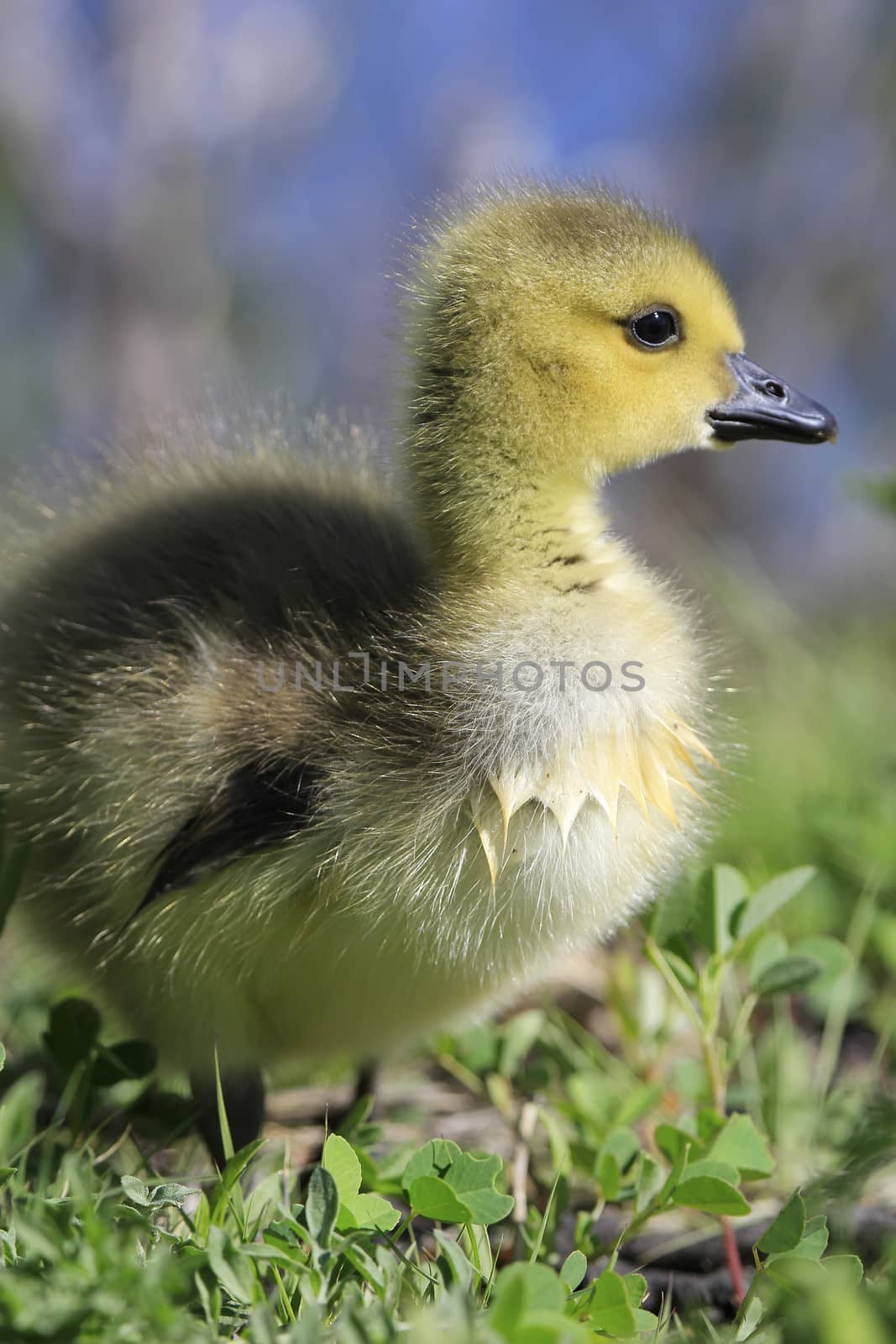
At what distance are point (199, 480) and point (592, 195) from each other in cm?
66

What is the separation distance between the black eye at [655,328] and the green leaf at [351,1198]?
1000mm

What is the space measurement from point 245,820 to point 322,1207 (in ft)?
1.36

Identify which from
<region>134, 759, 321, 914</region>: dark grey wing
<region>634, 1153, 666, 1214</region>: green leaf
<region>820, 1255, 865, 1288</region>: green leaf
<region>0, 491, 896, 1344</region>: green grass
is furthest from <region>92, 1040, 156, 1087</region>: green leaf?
<region>820, 1255, 865, 1288</region>: green leaf

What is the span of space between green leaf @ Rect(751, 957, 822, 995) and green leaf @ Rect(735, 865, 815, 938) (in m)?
0.06

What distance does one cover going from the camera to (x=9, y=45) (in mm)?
7629

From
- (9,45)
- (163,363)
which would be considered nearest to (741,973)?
(163,363)

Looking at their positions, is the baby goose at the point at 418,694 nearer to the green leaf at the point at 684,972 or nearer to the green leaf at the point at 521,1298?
the green leaf at the point at 684,972

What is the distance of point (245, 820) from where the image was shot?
139 centimetres

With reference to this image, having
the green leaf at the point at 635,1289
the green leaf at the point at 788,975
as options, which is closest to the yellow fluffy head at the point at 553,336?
the green leaf at the point at 788,975

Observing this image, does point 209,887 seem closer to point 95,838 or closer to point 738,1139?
point 95,838

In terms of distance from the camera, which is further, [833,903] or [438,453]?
[833,903]

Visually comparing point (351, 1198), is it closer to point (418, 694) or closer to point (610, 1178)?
point (610, 1178)

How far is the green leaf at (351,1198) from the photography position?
1183mm

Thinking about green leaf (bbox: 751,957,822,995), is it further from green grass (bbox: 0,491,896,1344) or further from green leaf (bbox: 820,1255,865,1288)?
green leaf (bbox: 820,1255,865,1288)
